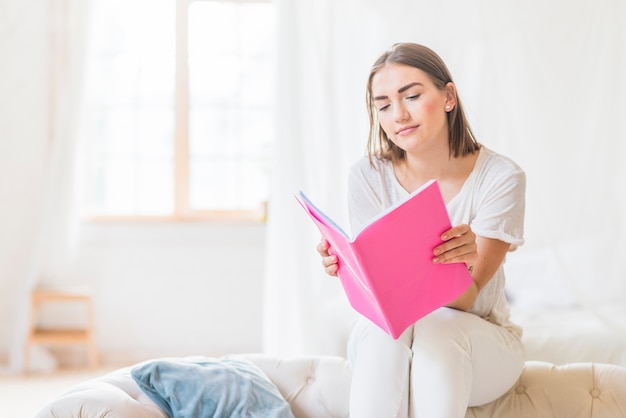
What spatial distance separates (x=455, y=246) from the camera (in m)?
1.60

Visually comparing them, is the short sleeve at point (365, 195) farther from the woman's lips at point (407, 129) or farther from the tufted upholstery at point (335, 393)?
the tufted upholstery at point (335, 393)

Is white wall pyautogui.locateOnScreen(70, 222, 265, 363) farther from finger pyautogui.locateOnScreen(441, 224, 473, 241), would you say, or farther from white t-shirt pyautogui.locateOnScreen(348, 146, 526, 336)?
finger pyautogui.locateOnScreen(441, 224, 473, 241)

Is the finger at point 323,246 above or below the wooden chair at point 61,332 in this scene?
above

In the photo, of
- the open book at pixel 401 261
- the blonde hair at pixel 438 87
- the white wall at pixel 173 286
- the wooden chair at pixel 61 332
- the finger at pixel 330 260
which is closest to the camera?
the open book at pixel 401 261

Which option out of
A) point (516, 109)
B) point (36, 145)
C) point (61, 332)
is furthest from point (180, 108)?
point (516, 109)

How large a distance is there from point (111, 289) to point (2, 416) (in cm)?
109

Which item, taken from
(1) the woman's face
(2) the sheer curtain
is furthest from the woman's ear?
(2) the sheer curtain

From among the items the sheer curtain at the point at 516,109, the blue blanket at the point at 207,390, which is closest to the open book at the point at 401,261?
the blue blanket at the point at 207,390

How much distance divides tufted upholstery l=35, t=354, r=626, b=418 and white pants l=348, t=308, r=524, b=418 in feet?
0.93

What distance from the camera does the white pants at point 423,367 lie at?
1585 millimetres

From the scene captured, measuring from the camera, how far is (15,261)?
4043 mm

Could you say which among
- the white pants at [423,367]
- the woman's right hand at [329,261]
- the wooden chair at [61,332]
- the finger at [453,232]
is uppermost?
the finger at [453,232]

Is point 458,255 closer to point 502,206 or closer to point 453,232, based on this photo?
point 453,232

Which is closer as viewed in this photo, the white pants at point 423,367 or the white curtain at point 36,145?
the white pants at point 423,367
